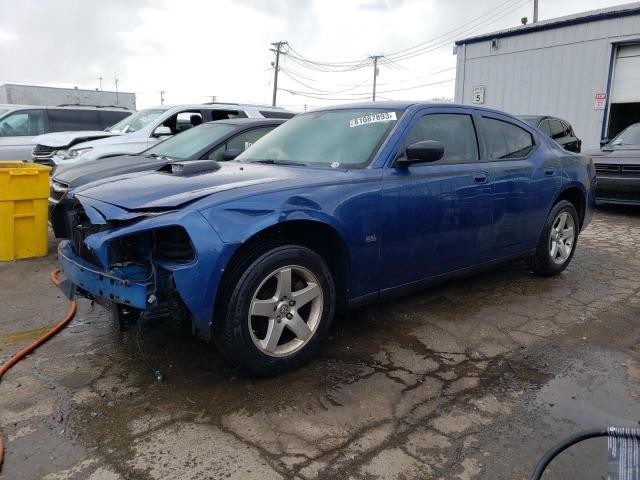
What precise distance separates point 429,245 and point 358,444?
1.72 metres

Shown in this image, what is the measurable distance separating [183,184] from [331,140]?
4.06ft

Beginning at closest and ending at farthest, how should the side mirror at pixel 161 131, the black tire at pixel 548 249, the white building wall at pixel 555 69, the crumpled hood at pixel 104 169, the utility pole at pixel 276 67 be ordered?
the black tire at pixel 548 249 → the crumpled hood at pixel 104 169 → the side mirror at pixel 161 131 → the white building wall at pixel 555 69 → the utility pole at pixel 276 67

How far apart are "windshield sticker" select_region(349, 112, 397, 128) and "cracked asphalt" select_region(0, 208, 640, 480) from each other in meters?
1.50

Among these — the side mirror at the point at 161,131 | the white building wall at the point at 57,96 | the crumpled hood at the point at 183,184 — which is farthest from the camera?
the white building wall at the point at 57,96

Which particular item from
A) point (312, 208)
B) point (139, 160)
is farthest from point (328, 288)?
point (139, 160)

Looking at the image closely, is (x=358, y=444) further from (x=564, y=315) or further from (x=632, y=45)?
(x=632, y=45)

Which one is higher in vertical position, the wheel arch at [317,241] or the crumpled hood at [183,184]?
the crumpled hood at [183,184]

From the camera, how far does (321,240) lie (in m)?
3.29

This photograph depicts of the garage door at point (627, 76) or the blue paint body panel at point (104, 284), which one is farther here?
the garage door at point (627, 76)

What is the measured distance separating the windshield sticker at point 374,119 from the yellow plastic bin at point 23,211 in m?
3.98

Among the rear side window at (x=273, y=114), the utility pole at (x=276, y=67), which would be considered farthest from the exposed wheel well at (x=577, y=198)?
the utility pole at (x=276, y=67)

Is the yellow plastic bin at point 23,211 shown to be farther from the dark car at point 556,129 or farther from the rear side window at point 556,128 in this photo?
the rear side window at point 556,128

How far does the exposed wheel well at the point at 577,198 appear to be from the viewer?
5324 mm

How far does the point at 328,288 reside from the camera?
321 cm
